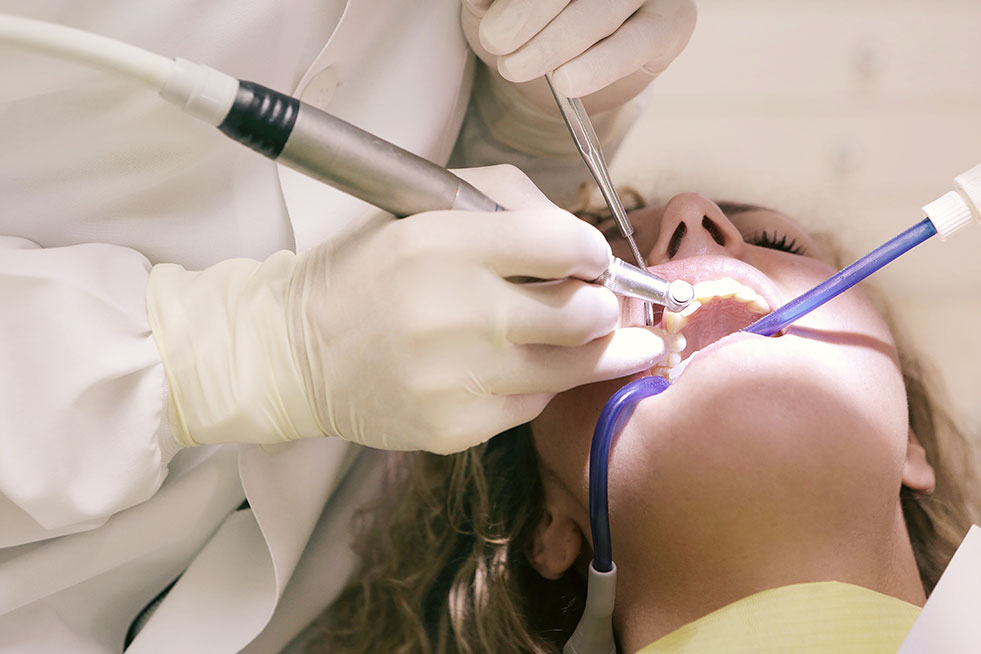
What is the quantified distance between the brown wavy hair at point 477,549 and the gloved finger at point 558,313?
0.44m

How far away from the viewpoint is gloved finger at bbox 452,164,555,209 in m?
0.98

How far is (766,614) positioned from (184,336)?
801 mm

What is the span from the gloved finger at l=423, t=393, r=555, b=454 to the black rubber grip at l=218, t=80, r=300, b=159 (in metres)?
0.36

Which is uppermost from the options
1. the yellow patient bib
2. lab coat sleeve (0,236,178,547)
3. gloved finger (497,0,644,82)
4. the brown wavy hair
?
gloved finger (497,0,644,82)

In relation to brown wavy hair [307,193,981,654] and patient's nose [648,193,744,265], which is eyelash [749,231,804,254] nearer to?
patient's nose [648,193,744,265]

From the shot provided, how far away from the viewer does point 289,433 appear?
99 cm

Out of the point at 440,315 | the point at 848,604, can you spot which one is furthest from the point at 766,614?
the point at 440,315

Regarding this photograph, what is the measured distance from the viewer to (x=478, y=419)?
0.93 m

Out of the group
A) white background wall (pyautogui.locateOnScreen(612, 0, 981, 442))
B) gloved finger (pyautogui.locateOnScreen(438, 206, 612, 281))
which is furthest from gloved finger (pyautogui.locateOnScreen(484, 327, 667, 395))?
white background wall (pyautogui.locateOnScreen(612, 0, 981, 442))

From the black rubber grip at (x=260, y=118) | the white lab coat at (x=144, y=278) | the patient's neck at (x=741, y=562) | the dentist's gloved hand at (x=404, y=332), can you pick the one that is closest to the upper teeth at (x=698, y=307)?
the dentist's gloved hand at (x=404, y=332)

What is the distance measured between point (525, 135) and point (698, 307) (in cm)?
53

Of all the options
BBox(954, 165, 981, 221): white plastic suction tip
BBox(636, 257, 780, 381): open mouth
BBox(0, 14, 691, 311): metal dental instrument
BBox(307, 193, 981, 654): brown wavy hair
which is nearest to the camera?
BBox(0, 14, 691, 311): metal dental instrument

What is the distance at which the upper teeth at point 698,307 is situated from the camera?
1.06m

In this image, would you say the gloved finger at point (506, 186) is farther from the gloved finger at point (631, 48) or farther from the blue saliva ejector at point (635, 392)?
the blue saliva ejector at point (635, 392)
